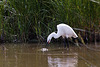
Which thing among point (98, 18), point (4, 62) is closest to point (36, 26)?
point (98, 18)

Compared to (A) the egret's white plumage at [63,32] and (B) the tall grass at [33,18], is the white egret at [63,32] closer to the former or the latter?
(A) the egret's white plumage at [63,32]

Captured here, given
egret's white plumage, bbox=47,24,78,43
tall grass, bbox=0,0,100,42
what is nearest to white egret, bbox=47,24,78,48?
egret's white plumage, bbox=47,24,78,43

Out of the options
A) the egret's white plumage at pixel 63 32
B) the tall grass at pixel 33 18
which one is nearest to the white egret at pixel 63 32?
the egret's white plumage at pixel 63 32

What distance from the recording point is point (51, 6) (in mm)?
7340

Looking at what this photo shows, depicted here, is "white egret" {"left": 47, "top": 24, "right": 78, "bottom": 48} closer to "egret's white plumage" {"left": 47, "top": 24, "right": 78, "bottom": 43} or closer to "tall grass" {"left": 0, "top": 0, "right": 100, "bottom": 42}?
"egret's white plumage" {"left": 47, "top": 24, "right": 78, "bottom": 43}

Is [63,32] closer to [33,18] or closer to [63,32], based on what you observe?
[63,32]

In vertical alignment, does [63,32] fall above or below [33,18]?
below

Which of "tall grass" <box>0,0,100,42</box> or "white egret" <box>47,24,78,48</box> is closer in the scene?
"white egret" <box>47,24,78,48</box>

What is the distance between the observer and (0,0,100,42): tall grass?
6.75 metres

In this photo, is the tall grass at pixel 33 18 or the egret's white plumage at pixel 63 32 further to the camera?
the tall grass at pixel 33 18

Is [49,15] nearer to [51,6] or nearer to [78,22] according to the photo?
[51,6]

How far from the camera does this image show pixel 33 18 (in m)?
7.32

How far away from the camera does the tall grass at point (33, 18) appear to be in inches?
266

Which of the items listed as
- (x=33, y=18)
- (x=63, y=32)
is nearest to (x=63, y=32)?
(x=63, y=32)
